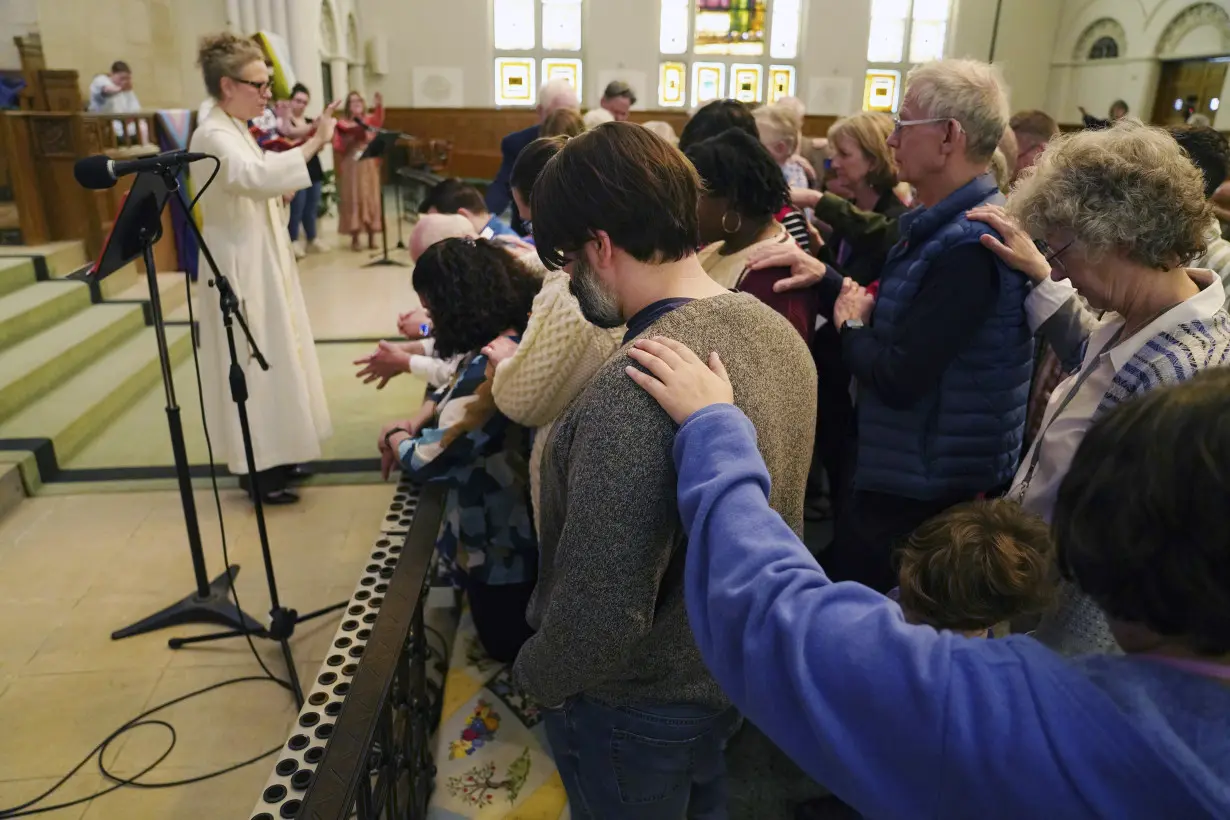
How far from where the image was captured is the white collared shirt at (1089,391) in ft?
4.32

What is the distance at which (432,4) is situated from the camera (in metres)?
14.9

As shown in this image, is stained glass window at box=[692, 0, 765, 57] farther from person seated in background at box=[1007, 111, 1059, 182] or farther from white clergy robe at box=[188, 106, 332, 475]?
white clergy robe at box=[188, 106, 332, 475]

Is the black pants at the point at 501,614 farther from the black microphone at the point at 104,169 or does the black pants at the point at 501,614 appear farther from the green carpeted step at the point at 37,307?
the green carpeted step at the point at 37,307

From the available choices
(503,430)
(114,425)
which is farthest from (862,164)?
(114,425)

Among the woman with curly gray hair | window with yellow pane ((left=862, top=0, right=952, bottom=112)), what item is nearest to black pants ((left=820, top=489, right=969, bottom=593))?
the woman with curly gray hair

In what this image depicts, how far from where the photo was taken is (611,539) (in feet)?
3.43

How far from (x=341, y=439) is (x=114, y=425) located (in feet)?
4.00

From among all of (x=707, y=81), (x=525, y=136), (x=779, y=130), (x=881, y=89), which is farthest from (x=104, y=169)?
(x=881, y=89)

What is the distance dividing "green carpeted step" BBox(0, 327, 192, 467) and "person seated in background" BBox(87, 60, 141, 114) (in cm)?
360

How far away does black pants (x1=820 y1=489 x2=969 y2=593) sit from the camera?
2012mm

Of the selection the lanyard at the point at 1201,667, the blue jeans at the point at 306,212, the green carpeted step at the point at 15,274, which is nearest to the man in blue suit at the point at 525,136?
the green carpeted step at the point at 15,274

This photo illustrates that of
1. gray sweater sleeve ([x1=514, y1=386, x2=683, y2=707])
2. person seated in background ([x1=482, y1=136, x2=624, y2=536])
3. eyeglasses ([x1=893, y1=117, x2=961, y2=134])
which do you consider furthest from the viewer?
eyeglasses ([x1=893, y1=117, x2=961, y2=134])

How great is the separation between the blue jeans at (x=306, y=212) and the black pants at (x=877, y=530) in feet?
26.6

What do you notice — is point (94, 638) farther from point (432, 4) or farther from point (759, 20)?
point (759, 20)
